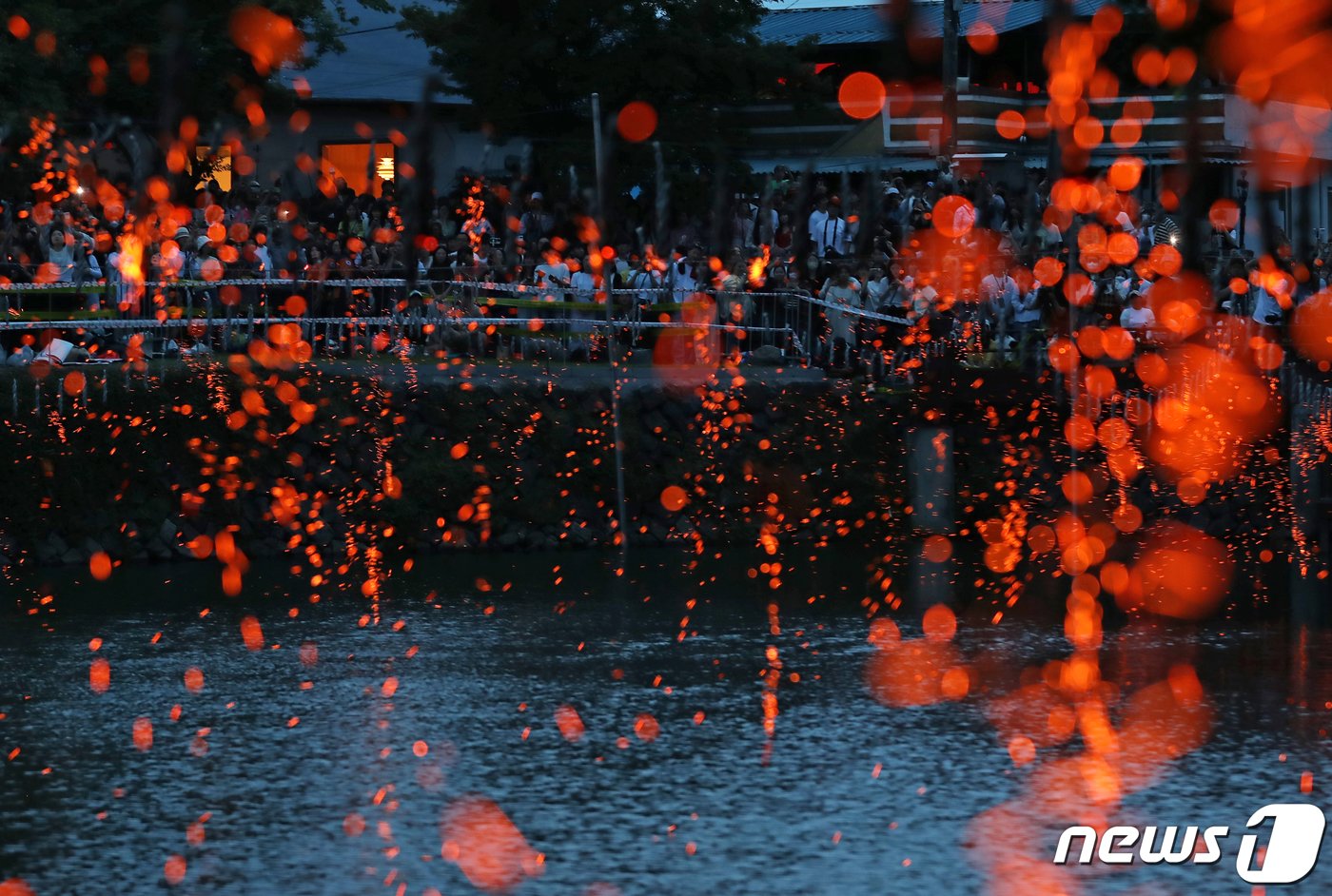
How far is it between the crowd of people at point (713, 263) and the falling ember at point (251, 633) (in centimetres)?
647

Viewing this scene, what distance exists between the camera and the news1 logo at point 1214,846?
895 centimetres

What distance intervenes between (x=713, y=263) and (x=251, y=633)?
962cm

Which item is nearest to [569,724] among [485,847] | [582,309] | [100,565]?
[485,847]

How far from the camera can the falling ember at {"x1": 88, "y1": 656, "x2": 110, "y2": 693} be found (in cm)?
1326

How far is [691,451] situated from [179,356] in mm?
5162

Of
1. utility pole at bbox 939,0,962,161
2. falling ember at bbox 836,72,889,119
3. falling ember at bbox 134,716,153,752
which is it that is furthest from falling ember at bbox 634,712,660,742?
falling ember at bbox 836,72,889,119

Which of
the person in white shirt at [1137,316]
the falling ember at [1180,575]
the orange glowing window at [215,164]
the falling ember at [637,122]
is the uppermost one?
the falling ember at [637,122]

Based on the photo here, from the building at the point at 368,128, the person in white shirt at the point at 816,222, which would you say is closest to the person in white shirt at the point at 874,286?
the person in white shirt at the point at 816,222

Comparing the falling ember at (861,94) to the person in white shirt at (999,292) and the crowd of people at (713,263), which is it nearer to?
the crowd of people at (713,263)

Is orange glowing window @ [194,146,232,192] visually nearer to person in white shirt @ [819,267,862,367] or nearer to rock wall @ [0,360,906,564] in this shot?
rock wall @ [0,360,906,564]

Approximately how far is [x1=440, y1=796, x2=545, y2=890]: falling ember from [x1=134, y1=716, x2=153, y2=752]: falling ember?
2.11 m

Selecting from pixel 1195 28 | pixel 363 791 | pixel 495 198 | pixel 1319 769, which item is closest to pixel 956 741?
pixel 1319 769

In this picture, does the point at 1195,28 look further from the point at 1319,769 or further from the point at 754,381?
the point at 1319,769

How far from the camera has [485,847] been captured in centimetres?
932
